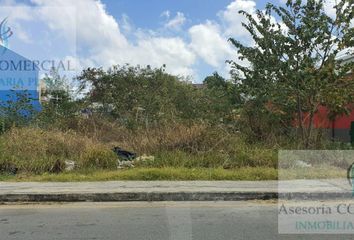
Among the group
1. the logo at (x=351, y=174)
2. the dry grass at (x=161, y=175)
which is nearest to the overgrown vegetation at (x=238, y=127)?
the dry grass at (x=161, y=175)

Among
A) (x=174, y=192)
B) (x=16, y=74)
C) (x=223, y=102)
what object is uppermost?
(x=16, y=74)

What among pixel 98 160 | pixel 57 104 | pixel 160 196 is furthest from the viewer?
pixel 57 104

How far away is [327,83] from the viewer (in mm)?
14227

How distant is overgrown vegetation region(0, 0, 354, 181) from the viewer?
12719 millimetres

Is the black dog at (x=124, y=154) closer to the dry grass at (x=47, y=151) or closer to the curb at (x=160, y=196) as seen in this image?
the dry grass at (x=47, y=151)

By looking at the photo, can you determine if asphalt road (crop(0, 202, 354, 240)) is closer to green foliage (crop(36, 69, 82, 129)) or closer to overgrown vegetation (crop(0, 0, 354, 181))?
overgrown vegetation (crop(0, 0, 354, 181))

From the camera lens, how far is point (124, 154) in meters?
14.2

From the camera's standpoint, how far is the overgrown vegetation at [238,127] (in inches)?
501

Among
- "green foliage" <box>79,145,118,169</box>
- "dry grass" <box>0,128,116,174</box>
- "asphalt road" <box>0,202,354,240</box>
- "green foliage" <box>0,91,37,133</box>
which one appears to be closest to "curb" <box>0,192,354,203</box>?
"asphalt road" <box>0,202,354,240</box>

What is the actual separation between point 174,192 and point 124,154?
4.85 metres

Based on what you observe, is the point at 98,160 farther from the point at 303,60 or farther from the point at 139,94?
the point at 139,94

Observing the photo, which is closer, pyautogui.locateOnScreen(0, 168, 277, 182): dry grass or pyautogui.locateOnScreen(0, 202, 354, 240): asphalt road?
pyautogui.locateOnScreen(0, 202, 354, 240): asphalt road

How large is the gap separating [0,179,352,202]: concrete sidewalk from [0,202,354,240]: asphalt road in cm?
34

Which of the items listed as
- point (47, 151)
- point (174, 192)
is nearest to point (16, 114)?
point (47, 151)
